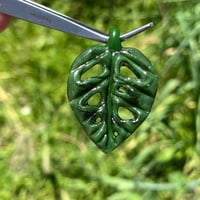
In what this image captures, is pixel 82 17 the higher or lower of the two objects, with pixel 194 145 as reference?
higher

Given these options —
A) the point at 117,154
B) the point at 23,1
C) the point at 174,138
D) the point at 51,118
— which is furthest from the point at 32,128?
the point at 23,1

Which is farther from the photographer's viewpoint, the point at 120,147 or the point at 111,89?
the point at 120,147

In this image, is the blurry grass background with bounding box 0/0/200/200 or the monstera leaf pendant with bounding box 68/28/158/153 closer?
the monstera leaf pendant with bounding box 68/28/158/153

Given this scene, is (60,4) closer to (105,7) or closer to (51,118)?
(105,7)
